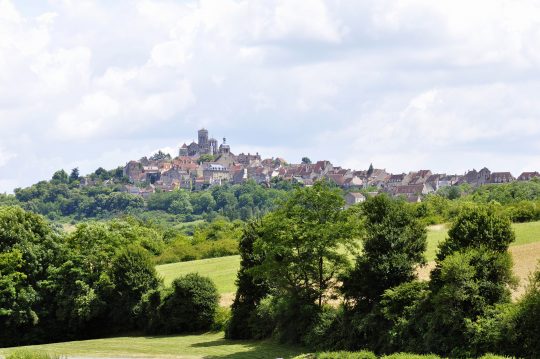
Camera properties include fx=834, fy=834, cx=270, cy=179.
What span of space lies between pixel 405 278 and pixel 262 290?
9.93 meters

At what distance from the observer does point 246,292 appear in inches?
1594

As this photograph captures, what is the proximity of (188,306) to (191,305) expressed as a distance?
27cm

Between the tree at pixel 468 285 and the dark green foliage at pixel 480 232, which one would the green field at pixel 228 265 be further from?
the tree at pixel 468 285

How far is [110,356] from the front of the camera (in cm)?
3741

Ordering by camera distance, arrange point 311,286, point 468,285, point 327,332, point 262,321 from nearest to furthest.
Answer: point 468,285
point 327,332
point 311,286
point 262,321

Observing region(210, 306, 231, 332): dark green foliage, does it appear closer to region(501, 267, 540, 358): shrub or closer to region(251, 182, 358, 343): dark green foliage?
region(251, 182, 358, 343): dark green foliage

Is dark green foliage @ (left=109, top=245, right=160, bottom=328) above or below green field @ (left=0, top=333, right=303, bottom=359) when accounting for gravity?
above

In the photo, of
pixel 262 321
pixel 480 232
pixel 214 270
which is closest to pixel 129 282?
pixel 262 321

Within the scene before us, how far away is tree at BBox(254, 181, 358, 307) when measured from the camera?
119 feet

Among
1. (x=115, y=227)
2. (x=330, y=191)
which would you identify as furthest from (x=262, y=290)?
(x=115, y=227)

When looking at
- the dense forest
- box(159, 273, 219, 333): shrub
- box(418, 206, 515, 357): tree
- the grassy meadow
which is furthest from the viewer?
box(159, 273, 219, 333): shrub

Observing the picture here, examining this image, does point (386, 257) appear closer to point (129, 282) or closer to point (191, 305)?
point (191, 305)

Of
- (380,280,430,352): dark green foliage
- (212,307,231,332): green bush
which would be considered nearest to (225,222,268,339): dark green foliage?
(212,307,231,332): green bush

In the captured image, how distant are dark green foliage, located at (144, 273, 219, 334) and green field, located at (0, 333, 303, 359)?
125cm
